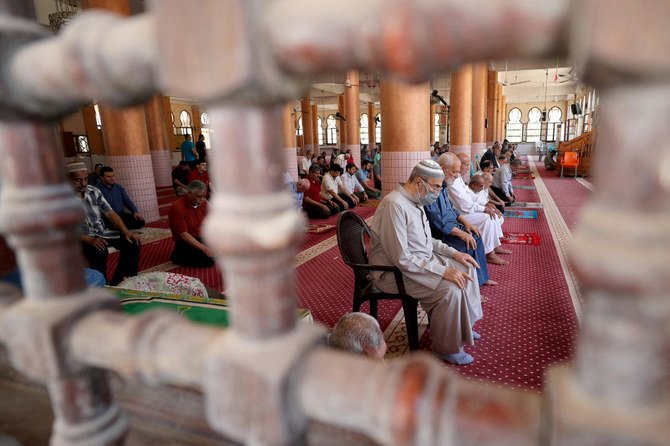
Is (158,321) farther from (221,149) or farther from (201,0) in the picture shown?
(201,0)

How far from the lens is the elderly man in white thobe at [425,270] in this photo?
3.07m

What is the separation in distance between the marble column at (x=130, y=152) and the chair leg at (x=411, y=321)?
654 centimetres

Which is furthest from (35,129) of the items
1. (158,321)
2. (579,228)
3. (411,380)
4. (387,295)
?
(387,295)

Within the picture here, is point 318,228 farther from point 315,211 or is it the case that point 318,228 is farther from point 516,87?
point 516,87

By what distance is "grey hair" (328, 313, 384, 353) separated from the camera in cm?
201

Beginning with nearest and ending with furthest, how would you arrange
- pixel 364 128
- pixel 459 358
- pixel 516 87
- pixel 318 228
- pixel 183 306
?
pixel 183 306 → pixel 459 358 → pixel 318 228 → pixel 516 87 → pixel 364 128

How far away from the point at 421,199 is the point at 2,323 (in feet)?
9.20

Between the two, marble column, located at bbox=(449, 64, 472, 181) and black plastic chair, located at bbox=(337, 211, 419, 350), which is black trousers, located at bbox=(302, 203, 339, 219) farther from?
black plastic chair, located at bbox=(337, 211, 419, 350)

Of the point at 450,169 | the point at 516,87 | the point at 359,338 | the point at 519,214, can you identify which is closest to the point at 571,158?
the point at 519,214

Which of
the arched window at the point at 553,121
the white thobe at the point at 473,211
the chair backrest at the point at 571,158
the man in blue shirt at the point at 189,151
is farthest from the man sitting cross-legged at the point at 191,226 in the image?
the arched window at the point at 553,121

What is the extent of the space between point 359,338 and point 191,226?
3.78 metres

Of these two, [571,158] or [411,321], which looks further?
[571,158]

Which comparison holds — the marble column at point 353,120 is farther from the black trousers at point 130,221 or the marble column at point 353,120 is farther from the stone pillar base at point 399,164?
the black trousers at point 130,221

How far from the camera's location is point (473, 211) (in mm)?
5047
